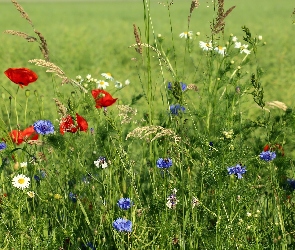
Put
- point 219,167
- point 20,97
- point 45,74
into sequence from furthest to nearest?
point 45,74 → point 20,97 → point 219,167

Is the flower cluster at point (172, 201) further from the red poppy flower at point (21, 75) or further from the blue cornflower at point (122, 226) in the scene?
the red poppy flower at point (21, 75)

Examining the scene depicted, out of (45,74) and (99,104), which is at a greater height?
(45,74)

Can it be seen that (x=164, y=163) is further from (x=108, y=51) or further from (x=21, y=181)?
(x=108, y=51)

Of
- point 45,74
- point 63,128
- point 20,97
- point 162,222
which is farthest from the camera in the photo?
point 45,74

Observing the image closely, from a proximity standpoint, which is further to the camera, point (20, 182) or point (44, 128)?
point (44, 128)

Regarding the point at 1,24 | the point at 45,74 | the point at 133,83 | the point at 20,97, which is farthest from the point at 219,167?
the point at 1,24

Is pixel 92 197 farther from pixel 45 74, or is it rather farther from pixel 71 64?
pixel 71 64

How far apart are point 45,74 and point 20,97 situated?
1.42m

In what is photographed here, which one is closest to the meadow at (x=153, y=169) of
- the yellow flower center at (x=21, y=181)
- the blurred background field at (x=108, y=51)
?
the yellow flower center at (x=21, y=181)

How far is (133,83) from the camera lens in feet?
24.4

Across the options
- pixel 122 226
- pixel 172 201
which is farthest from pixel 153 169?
pixel 122 226

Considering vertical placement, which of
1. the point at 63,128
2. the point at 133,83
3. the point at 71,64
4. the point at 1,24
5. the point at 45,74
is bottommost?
the point at 63,128

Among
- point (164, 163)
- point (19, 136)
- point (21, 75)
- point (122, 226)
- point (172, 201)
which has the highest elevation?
point (21, 75)

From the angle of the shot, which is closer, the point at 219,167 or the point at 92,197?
the point at 219,167
